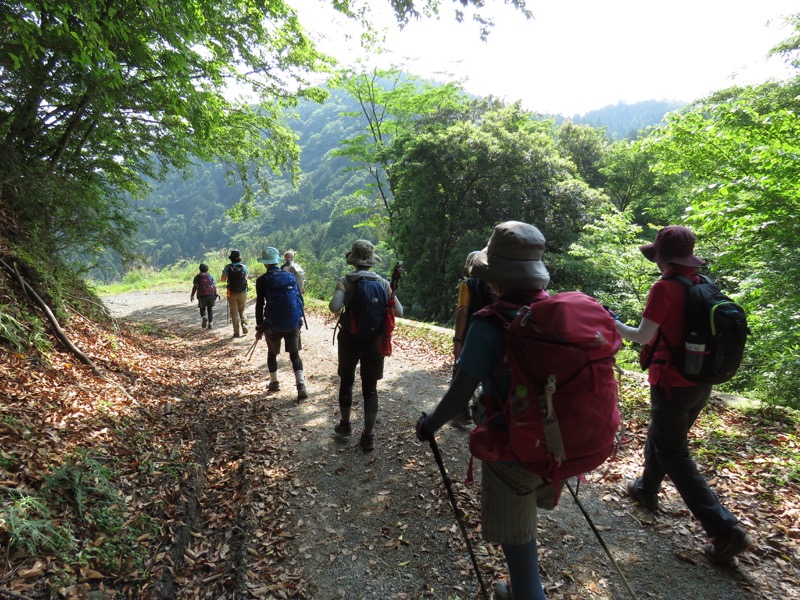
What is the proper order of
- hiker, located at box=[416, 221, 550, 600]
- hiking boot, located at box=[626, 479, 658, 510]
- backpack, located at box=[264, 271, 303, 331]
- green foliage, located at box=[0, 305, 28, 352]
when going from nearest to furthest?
hiker, located at box=[416, 221, 550, 600]
hiking boot, located at box=[626, 479, 658, 510]
green foliage, located at box=[0, 305, 28, 352]
backpack, located at box=[264, 271, 303, 331]

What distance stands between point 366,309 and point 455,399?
2148mm

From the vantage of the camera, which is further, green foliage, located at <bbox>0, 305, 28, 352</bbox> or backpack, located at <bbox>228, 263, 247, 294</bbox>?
backpack, located at <bbox>228, 263, 247, 294</bbox>

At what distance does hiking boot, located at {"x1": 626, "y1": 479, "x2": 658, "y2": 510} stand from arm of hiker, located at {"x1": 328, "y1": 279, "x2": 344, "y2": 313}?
9.83 ft

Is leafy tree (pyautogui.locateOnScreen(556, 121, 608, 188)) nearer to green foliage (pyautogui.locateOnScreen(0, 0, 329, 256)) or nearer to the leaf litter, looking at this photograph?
green foliage (pyautogui.locateOnScreen(0, 0, 329, 256))

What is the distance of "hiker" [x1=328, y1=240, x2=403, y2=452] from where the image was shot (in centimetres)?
387

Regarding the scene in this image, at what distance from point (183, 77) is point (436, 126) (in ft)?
47.1

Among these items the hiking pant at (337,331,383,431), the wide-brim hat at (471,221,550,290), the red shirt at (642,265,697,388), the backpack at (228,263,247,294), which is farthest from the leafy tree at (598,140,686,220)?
the wide-brim hat at (471,221,550,290)

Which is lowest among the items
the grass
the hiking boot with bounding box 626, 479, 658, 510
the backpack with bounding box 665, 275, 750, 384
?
the hiking boot with bounding box 626, 479, 658, 510

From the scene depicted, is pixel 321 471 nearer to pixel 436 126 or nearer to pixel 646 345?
pixel 646 345

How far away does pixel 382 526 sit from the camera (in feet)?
10.4

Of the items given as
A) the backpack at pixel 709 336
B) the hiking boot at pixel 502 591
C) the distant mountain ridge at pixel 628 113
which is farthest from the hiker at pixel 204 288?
the distant mountain ridge at pixel 628 113

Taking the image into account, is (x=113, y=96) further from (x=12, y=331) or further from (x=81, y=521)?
(x=81, y=521)

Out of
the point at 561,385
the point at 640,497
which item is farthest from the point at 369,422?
the point at 561,385

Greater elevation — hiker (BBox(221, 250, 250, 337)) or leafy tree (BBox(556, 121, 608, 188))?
leafy tree (BBox(556, 121, 608, 188))
